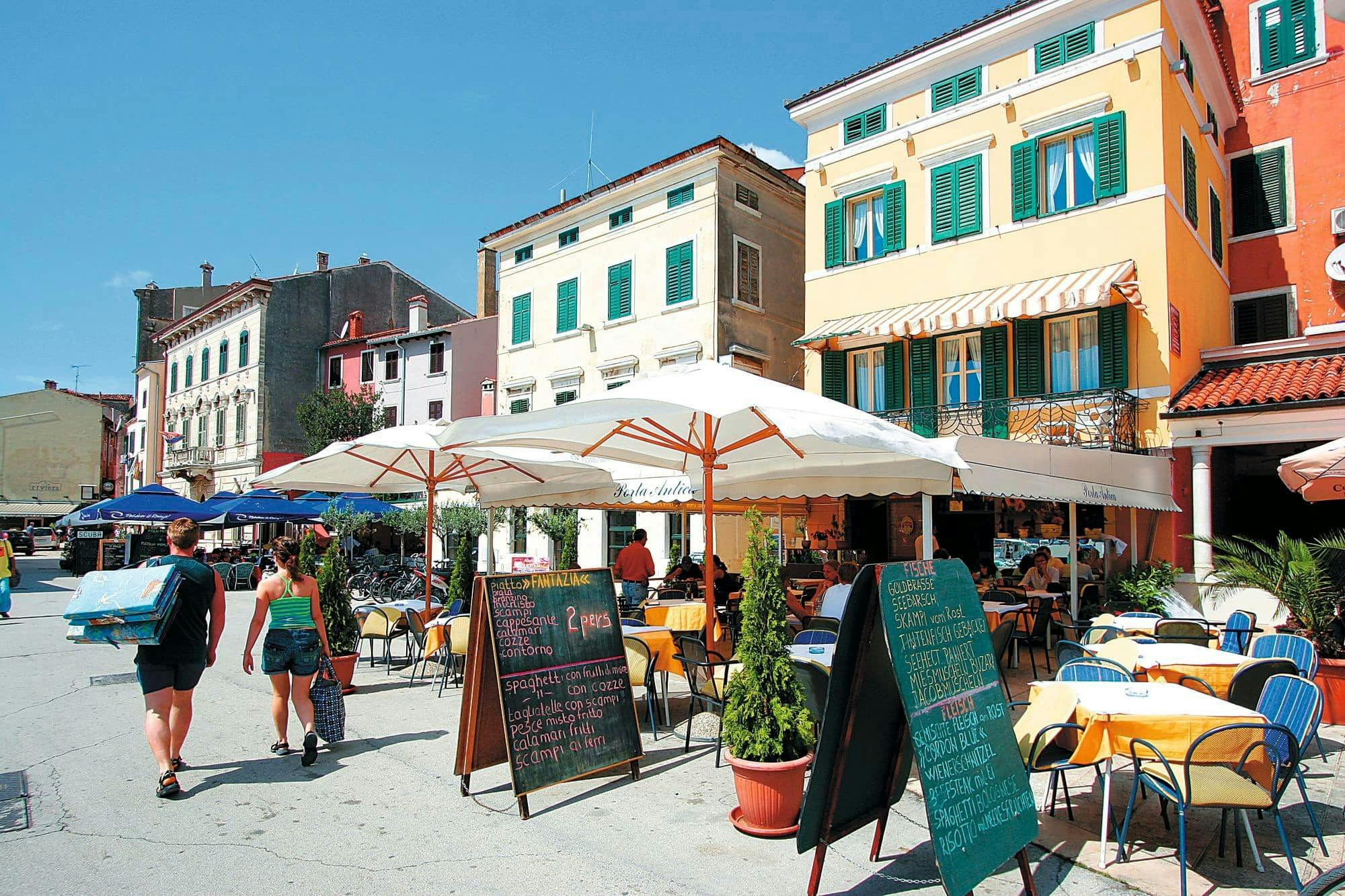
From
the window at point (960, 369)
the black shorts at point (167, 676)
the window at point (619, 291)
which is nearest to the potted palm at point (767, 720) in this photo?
the black shorts at point (167, 676)

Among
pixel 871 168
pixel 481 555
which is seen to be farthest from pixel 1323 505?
pixel 481 555

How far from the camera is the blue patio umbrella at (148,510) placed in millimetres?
19234

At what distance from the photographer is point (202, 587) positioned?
5605 millimetres

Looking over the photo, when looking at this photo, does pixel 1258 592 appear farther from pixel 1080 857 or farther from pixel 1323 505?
pixel 1080 857

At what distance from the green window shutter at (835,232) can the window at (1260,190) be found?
7.12 m

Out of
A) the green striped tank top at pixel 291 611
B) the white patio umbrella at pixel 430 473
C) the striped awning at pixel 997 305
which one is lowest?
the green striped tank top at pixel 291 611

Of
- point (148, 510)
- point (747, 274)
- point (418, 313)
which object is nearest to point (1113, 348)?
point (747, 274)

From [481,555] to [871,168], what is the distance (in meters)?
18.2

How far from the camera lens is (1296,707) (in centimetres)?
442

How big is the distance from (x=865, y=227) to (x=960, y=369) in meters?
3.47

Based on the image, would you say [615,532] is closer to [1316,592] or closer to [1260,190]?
[1260,190]

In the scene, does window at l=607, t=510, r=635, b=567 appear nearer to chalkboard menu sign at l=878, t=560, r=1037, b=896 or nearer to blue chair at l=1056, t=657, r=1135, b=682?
blue chair at l=1056, t=657, r=1135, b=682

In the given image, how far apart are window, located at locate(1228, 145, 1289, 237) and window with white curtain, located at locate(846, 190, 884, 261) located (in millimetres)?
6494

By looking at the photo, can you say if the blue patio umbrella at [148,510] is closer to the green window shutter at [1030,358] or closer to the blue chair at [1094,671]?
the green window shutter at [1030,358]
